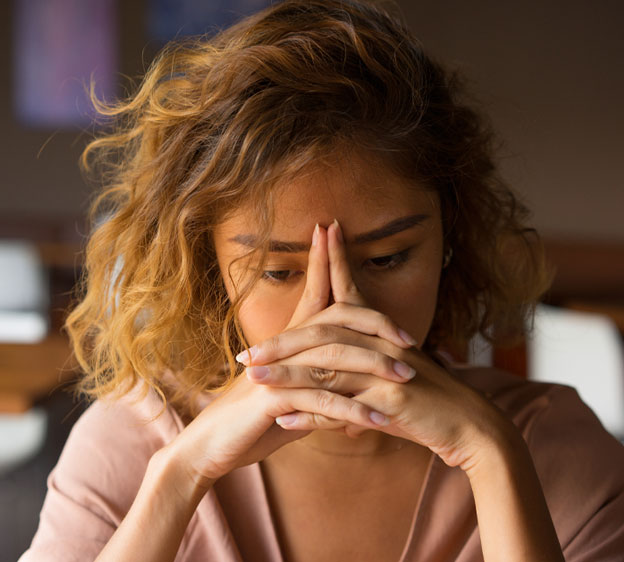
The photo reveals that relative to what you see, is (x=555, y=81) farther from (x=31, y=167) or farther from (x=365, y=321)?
(x=365, y=321)

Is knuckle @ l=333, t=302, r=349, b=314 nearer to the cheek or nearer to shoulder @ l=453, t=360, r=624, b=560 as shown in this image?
the cheek

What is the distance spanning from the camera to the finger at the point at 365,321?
1.10 metres

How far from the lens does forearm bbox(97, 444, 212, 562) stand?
45.4 inches

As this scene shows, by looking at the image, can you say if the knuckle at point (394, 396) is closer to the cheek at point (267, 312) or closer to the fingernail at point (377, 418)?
the fingernail at point (377, 418)

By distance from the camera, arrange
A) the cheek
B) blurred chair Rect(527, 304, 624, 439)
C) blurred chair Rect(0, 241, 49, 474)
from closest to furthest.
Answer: the cheek
blurred chair Rect(527, 304, 624, 439)
blurred chair Rect(0, 241, 49, 474)

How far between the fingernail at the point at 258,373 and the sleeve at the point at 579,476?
568 millimetres

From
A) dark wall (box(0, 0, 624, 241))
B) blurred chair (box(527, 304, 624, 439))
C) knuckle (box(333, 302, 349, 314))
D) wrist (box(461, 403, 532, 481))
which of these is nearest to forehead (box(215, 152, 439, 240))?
knuckle (box(333, 302, 349, 314))

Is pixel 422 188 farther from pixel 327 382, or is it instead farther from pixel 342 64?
pixel 327 382

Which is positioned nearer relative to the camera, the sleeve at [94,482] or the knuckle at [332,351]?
the knuckle at [332,351]

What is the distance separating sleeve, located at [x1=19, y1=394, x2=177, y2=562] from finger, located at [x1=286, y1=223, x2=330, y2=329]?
16.0 inches

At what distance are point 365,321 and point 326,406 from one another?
131mm

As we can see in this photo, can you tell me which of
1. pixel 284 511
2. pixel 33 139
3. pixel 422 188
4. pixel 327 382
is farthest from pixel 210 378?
pixel 33 139

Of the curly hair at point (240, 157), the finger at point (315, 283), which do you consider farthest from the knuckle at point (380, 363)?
the curly hair at point (240, 157)

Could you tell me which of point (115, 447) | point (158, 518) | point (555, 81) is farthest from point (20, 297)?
point (555, 81)
